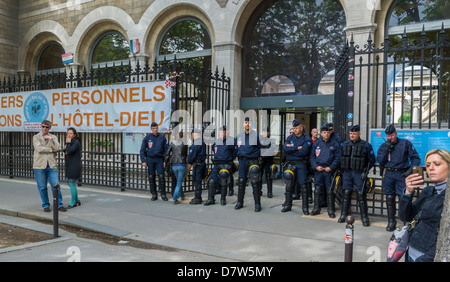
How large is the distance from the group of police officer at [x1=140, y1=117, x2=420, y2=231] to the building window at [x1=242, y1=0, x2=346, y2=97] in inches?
116

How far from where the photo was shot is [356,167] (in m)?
6.48

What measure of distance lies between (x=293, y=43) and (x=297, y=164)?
5343 millimetres

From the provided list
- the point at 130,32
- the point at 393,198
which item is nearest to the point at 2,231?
the point at 393,198

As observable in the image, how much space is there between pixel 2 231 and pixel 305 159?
Result: 595 cm

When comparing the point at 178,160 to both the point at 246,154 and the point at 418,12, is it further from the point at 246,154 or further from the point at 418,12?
the point at 418,12

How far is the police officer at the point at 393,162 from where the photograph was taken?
609cm

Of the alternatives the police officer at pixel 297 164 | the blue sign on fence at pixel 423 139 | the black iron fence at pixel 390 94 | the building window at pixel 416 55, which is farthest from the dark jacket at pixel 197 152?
the building window at pixel 416 55

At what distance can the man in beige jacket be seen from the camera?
7484 millimetres

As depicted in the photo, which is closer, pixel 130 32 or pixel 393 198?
pixel 393 198

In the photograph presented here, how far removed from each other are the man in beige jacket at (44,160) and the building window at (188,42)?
6234mm

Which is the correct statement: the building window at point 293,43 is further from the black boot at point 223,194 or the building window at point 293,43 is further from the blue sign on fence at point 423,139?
the black boot at point 223,194

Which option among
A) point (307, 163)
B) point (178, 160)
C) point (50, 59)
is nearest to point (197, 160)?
point (178, 160)

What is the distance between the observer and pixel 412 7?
956cm

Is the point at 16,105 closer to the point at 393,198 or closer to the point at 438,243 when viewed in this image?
the point at 393,198
